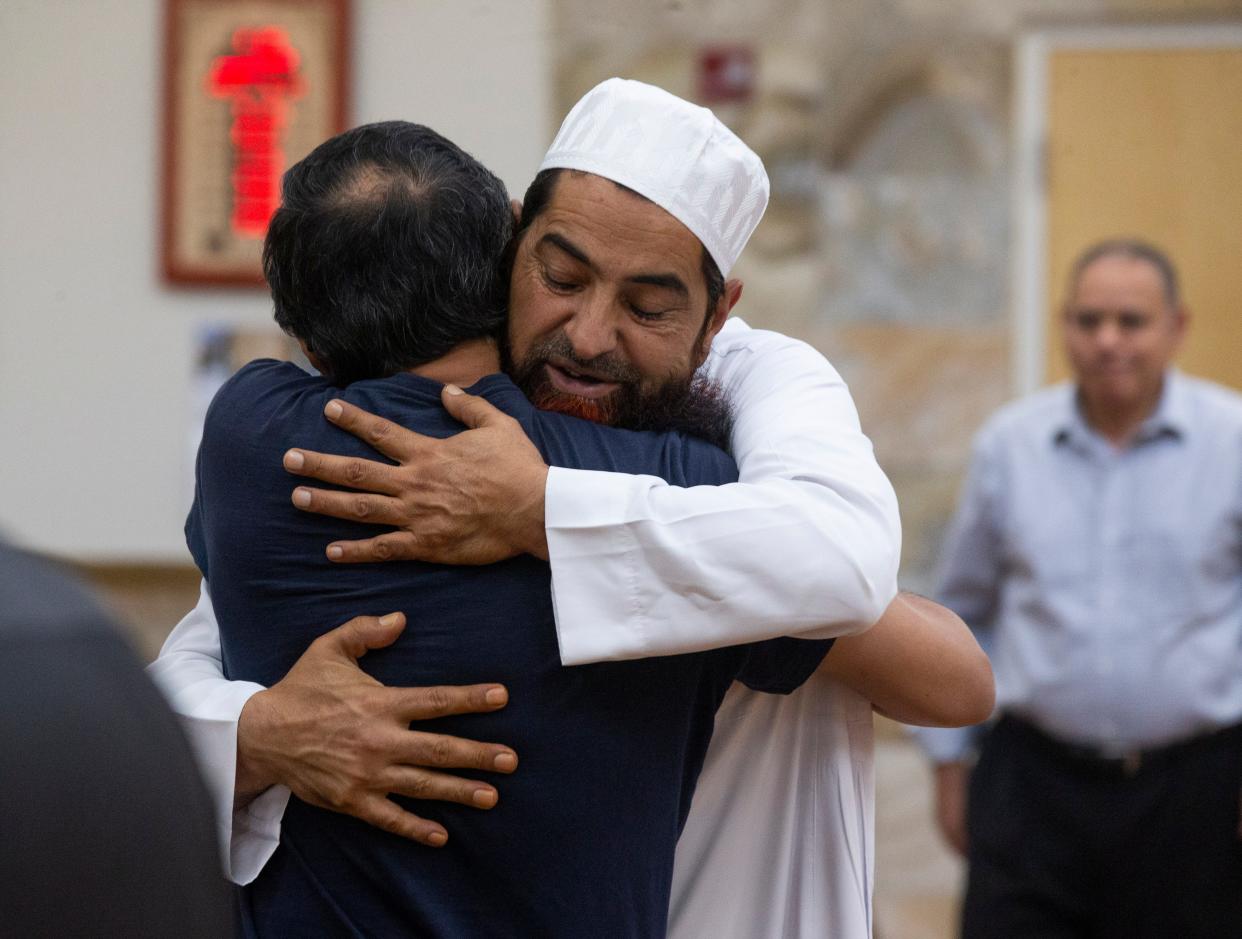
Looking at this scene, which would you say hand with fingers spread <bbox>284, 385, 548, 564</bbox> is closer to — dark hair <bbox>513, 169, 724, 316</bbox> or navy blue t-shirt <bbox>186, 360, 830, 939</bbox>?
navy blue t-shirt <bbox>186, 360, 830, 939</bbox>

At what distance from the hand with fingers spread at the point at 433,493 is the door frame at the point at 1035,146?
12.8ft

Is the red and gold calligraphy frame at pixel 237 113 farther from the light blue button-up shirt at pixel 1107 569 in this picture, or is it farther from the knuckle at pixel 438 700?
the knuckle at pixel 438 700

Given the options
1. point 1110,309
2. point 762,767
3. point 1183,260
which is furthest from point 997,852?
point 1183,260

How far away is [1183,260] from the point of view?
516 centimetres

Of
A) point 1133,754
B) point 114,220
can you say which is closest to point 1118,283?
point 1133,754

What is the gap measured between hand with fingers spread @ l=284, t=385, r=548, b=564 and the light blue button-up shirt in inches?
99.7

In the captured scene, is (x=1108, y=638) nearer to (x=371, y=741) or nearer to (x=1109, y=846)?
(x=1109, y=846)

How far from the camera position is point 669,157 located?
5.74 ft

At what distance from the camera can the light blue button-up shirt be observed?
3.60 m

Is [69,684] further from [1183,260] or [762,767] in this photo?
[1183,260]

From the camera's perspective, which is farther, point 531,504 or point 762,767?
point 762,767

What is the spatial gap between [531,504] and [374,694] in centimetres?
23

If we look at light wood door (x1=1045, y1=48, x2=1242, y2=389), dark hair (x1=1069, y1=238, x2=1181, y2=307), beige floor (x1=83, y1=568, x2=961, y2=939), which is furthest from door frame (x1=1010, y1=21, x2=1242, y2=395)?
beige floor (x1=83, y1=568, x2=961, y2=939)

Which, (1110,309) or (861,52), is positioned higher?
(861,52)
